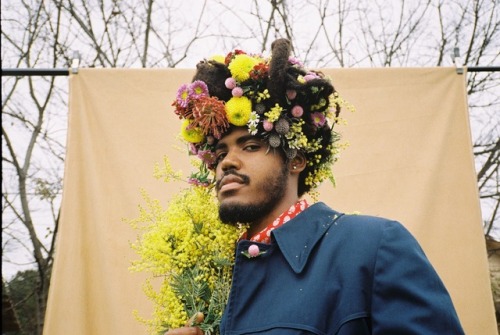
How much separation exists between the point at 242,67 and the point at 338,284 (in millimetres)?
1180

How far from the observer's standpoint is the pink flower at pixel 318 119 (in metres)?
2.50

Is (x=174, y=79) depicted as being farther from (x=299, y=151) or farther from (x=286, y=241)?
(x=286, y=241)

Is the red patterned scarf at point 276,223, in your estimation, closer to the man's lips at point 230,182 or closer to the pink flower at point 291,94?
the man's lips at point 230,182

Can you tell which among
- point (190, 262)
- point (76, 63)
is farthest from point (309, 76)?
point (76, 63)

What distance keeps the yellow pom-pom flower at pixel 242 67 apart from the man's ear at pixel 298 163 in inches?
18.0

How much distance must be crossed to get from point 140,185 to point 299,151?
119cm

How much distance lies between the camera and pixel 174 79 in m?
3.32

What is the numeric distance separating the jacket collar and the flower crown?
0.39 meters

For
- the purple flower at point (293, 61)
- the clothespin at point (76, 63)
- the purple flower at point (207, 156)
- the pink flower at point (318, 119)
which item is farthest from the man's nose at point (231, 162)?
the clothespin at point (76, 63)

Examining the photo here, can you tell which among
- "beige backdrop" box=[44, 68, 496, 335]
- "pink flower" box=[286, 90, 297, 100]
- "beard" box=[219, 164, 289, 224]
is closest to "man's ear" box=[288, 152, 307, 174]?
"beard" box=[219, 164, 289, 224]

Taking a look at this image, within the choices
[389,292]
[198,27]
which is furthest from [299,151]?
[198,27]

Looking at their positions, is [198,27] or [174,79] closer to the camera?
[174,79]

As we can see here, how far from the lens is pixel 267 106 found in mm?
2455

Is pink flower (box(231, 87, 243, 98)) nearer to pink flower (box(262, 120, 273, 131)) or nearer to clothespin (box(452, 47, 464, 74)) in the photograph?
pink flower (box(262, 120, 273, 131))
